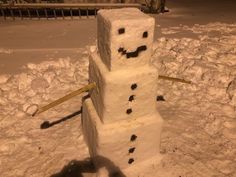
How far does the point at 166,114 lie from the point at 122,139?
1452 mm

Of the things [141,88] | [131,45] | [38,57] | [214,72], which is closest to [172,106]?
[214,72]

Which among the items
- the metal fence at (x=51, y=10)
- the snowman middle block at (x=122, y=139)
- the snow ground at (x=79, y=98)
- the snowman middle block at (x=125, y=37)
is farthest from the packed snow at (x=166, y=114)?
the metal fence at (x=51, y=10)

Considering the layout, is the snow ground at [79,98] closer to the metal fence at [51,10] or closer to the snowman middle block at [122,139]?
the snowman middle block at [122,139]

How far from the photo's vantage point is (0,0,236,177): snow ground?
373 centimetres

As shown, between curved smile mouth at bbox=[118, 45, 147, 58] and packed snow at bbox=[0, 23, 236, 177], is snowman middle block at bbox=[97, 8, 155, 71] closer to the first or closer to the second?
curved smile mouth at bbox=[118, 45, 147, 58]

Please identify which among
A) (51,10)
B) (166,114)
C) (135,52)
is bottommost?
(166,114)

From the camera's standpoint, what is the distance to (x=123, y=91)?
3074mm

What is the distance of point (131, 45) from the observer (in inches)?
114

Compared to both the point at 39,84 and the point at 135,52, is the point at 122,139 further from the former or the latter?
the point at 39,84

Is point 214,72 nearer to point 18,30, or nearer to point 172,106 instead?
point 172,106

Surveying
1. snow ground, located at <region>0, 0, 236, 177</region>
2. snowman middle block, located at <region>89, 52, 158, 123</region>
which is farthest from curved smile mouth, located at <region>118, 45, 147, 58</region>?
snow ground, located at <region>0, 0, 236, 177</region>

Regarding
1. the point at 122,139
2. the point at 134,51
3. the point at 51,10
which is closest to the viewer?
the point at 134,51

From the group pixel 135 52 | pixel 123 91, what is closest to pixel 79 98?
pixel 123 91

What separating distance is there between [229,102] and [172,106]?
0.96 m
